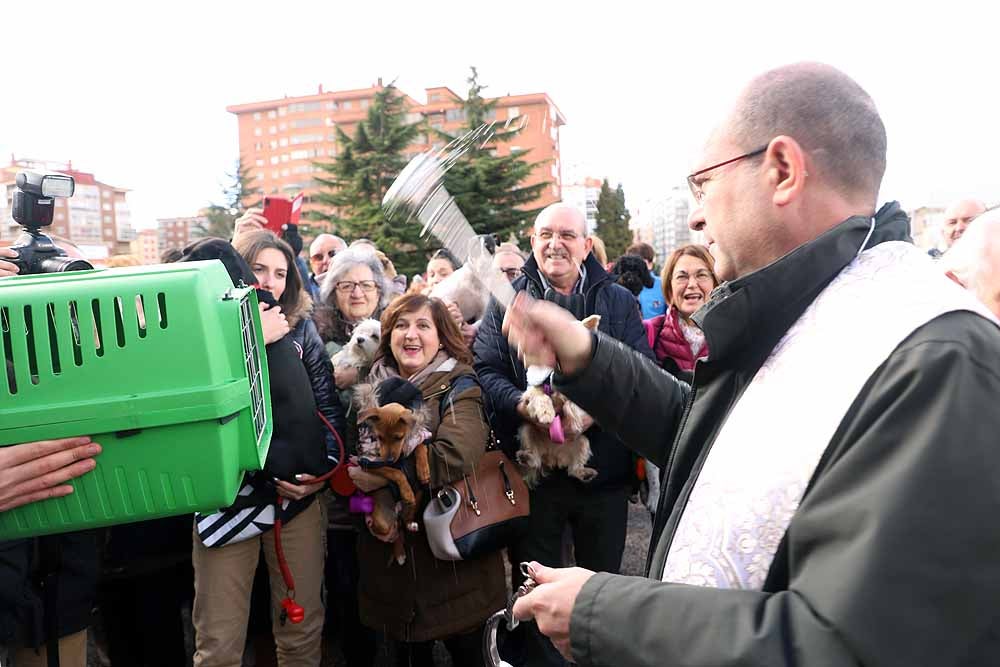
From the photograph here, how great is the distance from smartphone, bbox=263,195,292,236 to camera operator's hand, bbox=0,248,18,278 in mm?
3194

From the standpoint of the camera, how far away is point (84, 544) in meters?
Result: 2.61

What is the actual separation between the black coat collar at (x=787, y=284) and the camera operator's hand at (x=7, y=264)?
1.90m

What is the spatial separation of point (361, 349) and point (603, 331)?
1411 mm

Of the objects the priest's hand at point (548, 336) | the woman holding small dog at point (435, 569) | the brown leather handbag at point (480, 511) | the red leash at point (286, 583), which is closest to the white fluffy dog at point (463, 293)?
the woman holding small dog at point (435, 569)

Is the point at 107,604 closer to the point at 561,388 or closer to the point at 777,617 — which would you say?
the point at 561,388

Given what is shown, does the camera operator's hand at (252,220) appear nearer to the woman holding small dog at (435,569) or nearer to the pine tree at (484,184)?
the woman holding small dog at (435,569)

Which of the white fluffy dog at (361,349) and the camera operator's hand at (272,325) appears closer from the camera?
the camera operator's hand at (272,325)

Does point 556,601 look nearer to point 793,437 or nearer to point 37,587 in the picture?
point 793,437

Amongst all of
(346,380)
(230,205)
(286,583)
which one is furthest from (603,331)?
(230,205)

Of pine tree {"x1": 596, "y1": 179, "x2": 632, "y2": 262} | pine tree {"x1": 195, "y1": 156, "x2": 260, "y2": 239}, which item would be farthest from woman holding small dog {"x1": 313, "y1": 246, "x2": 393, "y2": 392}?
pine tree {"x1": 195, "y1": 156, "x2": 260, "y2": 239}

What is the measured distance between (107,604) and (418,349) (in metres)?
2.14

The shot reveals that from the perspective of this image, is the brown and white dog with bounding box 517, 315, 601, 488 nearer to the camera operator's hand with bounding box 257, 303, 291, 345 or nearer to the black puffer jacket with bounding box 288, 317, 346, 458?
the black puffer jacket with bounding box 288, 317, 346, 458

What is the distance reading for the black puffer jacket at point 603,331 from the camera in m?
3.73

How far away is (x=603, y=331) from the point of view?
379 cm
